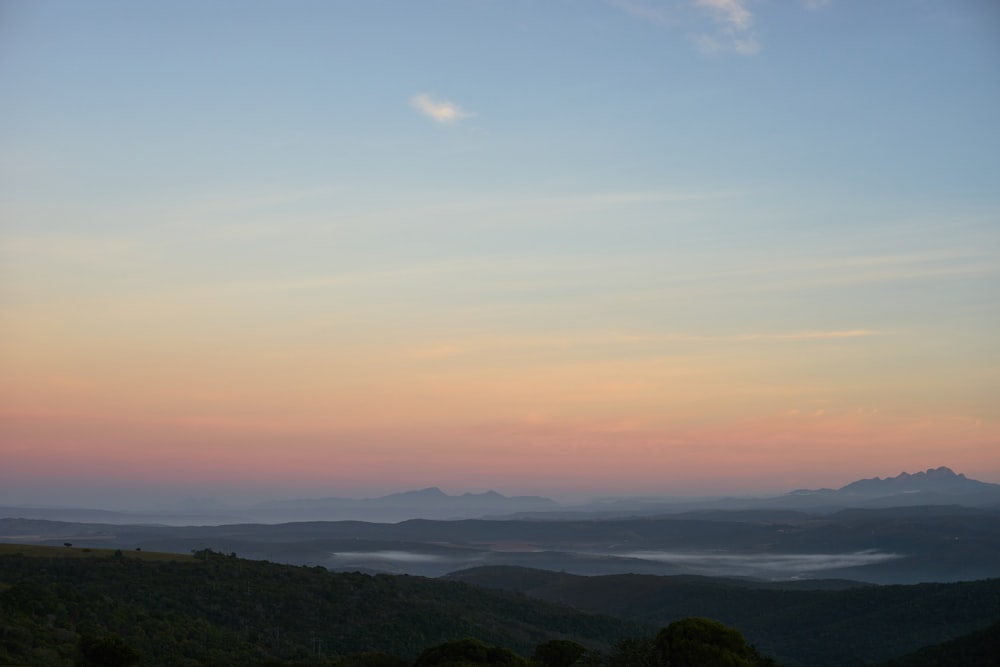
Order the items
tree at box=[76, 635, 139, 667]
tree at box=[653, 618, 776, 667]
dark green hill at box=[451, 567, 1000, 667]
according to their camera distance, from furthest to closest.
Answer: dark green hill at box=[451, 567, 1000, 667] → tree at box=[76, 635, 139, 667] → tree at box=[653, 618, 776, 667]

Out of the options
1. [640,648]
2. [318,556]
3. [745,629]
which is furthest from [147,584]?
[318,556]

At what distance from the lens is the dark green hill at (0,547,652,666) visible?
1624 inches

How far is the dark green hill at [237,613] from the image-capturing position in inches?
1624

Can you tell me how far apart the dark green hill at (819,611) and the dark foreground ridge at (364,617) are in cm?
19

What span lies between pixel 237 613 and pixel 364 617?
814 cm

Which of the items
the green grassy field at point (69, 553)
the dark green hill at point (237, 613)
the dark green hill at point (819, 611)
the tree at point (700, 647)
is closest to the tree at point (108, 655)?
the dark green hill at point (237, 613)

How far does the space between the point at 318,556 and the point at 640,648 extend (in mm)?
132969

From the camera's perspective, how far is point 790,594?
88062 mm

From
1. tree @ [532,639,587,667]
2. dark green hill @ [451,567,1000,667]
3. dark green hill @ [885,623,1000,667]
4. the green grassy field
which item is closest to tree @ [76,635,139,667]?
tree @ [532,639,587,667]

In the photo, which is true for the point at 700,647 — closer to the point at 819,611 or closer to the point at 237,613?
the point at 237,613

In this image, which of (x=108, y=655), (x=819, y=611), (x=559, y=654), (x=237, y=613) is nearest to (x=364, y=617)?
(x=237, y=613)

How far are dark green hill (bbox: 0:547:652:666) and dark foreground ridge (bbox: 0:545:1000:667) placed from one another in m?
0.12

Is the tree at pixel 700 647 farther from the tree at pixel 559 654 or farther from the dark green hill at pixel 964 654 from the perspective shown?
the dark green hill at pixel 964 654

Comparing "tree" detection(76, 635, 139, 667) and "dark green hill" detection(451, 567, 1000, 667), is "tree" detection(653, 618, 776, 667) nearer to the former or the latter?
"tree" detection(76, 635, 139, 667)
